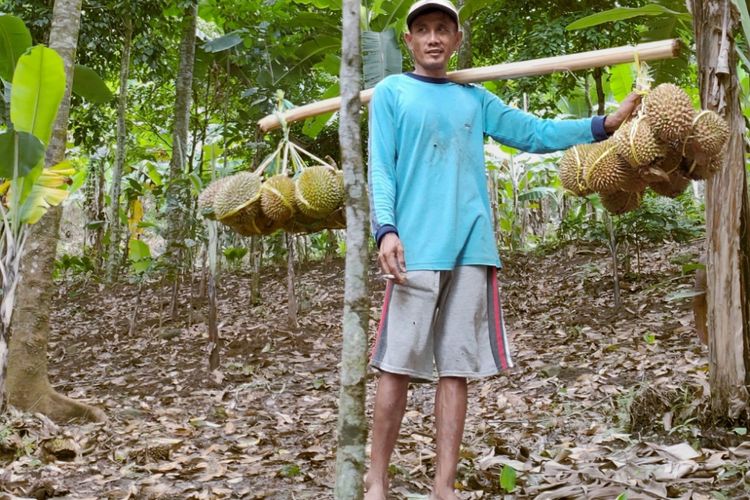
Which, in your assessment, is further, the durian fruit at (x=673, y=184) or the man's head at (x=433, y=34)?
the man's head at (x=433, y=34)

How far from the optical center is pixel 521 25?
26.8ft

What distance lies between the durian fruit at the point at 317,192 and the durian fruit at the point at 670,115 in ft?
3.50

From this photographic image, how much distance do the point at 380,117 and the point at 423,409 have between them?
2.60 metres

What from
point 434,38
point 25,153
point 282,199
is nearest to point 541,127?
point 434,38

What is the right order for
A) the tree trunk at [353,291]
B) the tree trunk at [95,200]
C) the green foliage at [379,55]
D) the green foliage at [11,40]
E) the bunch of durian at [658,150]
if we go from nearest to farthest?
1. the tree trunk at [353,291]
2. the bunch of durian at [658,150]
3. the green foliage at [11,40]
4. the green foliage at [379,55]
5. the tree trunk at [95,200]

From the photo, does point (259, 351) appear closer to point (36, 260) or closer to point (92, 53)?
point (36, 260)

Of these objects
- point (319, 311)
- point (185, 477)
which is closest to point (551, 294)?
point (319, 311)

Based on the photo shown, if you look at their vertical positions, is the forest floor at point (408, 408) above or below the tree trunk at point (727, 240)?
below

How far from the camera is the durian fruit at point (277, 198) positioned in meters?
2.54

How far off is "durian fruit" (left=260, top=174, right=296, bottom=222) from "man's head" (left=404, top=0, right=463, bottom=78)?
68cm

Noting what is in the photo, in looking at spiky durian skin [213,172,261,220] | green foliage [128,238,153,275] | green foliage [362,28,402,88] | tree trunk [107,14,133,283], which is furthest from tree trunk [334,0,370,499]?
tree trunk [107,14,133,283]

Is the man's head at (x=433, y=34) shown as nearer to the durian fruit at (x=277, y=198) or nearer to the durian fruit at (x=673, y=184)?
the durian fruit at (x=277, y=198)

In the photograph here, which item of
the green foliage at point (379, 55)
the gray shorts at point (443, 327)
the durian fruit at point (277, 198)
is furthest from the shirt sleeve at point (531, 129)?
the green foliage at point (379, 55)

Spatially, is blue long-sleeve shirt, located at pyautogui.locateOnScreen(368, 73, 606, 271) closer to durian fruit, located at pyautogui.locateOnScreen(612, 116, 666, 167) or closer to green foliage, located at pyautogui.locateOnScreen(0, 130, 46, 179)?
durian fruit, located at pyautogui.locateOnScreen(612, 116, 666, 167)
